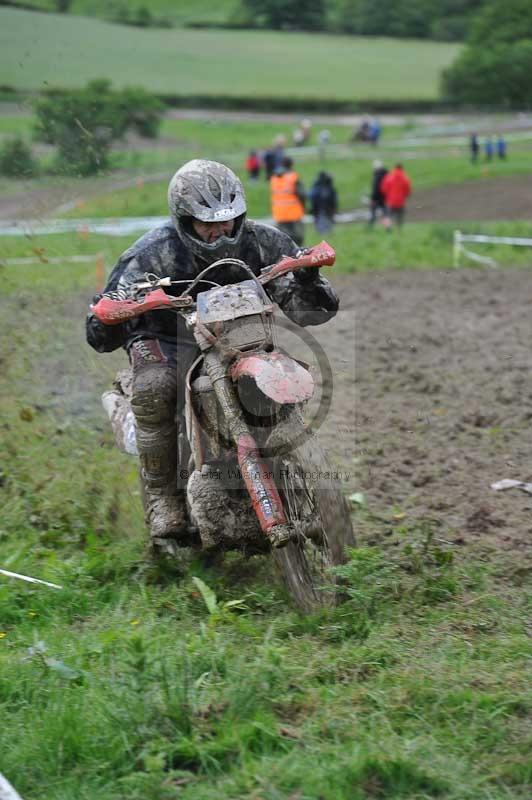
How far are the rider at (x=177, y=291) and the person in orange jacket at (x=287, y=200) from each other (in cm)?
1508

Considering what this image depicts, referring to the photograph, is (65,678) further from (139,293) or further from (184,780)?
(139,293)

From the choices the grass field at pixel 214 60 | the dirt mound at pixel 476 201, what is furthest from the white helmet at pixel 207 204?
the dirt mound at pixel 476 201

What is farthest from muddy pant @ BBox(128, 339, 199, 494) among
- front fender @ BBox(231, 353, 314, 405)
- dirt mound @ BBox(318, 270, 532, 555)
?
dirt mound @ BBox(318, 270, 532, 555)

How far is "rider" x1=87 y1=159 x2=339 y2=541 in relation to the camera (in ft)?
20.6

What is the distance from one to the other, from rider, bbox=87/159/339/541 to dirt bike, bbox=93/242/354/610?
0.25 metres

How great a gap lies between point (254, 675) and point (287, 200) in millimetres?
17887

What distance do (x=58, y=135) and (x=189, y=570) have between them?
203 inches

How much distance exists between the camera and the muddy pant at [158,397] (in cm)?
643

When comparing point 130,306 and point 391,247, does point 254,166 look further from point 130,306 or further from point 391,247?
point 130,306

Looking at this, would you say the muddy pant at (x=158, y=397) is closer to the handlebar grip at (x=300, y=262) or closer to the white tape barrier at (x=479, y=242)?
the handlebar grip at (x=300, y=262)

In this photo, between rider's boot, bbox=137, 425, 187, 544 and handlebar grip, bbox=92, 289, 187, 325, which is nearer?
handlebar grip, bbox=92, 289, 187, 325

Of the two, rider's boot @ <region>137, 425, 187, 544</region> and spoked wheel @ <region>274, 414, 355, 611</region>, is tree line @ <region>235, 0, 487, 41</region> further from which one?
spoked wheel @ <region>274, 414, 355, 611</region>

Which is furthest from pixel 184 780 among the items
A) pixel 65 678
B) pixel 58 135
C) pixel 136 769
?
pixel 58 135

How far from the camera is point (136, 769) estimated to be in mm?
4301
